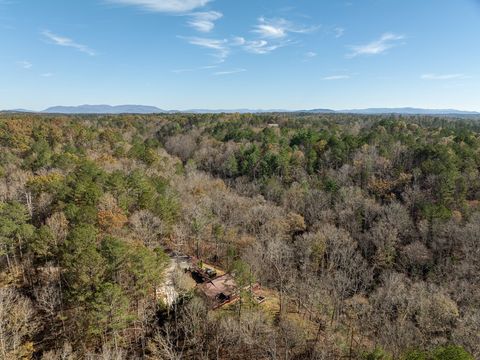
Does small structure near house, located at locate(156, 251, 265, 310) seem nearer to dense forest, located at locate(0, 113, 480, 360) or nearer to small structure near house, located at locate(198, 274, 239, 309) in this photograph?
small structure near house, located at locate(198, 274, 239, 309)

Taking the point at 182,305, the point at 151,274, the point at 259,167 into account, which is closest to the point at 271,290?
the point at 182,305

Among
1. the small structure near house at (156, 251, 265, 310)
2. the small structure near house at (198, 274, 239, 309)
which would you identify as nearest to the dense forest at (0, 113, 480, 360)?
the small structure near house at (156, 251, 265, 310)

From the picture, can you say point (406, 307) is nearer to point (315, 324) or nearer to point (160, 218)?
point (315, 324)

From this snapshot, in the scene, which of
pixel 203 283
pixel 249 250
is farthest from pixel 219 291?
pixel 249 250

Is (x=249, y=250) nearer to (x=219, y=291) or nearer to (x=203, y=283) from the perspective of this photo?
(x=203, y=283)

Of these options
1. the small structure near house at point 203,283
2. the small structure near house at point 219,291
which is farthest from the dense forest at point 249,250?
the small structure near house at point 219,291

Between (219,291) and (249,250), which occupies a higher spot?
(249,250)

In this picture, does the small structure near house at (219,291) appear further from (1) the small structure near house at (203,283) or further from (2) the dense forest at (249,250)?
(2) the dense forest at (249,250)

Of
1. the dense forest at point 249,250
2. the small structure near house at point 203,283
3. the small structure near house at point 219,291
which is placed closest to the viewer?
the dense forest at point 249,250
